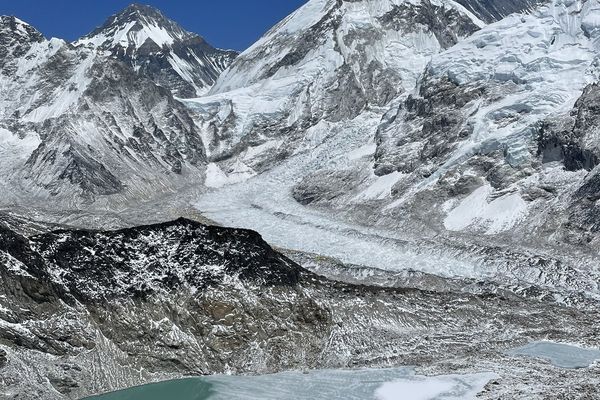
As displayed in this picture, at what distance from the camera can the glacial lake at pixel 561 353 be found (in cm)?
7675

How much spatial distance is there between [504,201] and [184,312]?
81813 mm

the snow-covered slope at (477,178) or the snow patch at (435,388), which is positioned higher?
the snow-covered slope at (477,178)

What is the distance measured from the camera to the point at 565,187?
5586 inches

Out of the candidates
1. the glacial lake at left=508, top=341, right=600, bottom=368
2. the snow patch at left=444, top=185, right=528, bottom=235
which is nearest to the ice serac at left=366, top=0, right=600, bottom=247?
the snow patch at left=444, top=185, right=528, bottom=235

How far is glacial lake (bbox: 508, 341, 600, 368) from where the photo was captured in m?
76.8

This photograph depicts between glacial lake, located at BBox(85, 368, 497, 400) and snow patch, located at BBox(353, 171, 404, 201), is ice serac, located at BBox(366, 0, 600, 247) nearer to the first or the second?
snow patch, located at BBox(353, 171, 404, 201)

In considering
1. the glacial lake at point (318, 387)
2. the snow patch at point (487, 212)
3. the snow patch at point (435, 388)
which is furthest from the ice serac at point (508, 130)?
the glacial lake at point (318, 387)

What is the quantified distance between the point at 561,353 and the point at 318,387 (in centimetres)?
2463

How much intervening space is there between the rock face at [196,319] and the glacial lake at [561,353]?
2209 millimetres

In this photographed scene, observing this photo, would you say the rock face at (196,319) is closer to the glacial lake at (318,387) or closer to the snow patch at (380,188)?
the glacial lake at (318,387)

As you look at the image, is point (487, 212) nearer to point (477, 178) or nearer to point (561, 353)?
point (477, 178)

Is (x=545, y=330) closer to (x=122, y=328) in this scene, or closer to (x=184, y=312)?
(x=184, y=312)

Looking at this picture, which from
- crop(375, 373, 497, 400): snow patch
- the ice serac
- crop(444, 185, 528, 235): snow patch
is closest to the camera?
crop(375, 373, 497, 400): snow patch

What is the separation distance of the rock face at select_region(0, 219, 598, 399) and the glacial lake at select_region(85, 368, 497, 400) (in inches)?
62.1
